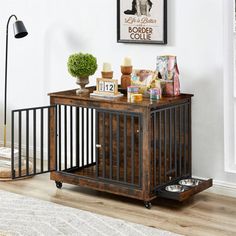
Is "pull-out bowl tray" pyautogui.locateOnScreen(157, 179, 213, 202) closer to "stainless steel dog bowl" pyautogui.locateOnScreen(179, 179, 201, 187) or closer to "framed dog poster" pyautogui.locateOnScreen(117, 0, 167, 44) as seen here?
"stainless steel dog bowl" pyautogui.locateOnScreen(179, 179, 201, 187)

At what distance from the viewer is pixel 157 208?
407cm

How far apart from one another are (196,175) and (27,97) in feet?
5.67

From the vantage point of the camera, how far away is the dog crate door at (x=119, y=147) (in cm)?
407

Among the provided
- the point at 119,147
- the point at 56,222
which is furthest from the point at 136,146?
the point at 56,222

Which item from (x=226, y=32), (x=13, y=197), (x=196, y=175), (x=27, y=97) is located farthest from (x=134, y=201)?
(x=27, y=97)

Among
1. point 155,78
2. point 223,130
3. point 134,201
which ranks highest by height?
point 155,78

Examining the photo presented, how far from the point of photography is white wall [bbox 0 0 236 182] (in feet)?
14.0

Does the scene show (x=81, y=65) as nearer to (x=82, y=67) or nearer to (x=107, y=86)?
(x=82, y=67)

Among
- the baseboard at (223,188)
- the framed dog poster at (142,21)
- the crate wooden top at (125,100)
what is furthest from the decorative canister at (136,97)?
the baseboard at (223,188)

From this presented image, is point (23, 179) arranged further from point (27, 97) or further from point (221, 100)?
point (221, 100)

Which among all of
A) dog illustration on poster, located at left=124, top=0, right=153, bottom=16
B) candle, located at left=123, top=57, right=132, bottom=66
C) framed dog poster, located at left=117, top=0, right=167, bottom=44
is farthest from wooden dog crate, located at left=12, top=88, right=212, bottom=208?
dog illustration on poster, located at left=124, top=0, right=153, bottom=16

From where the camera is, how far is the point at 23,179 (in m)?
4.78

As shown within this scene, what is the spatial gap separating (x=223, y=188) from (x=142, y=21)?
129cm

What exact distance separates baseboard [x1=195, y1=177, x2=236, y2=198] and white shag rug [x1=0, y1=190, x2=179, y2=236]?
863 mm
